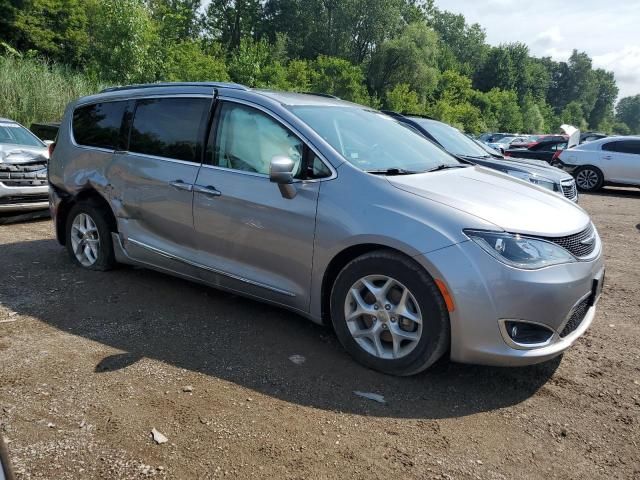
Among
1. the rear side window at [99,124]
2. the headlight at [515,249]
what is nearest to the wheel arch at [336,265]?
the headlight at [515,249]

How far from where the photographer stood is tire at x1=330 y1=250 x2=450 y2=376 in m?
3.20

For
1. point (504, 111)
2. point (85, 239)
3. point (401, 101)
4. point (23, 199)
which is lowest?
point (23, 199)

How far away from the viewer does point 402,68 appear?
52.9 metres

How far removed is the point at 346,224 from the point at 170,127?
80.2 inches

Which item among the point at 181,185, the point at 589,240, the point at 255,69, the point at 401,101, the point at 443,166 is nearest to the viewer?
the point at 589,240

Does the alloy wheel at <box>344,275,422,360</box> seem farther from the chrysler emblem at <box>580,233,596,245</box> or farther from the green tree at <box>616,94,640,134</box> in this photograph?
the green tree at <box>616,94,640,134</box>

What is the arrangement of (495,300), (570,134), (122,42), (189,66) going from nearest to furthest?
(495,300) < (570,134) < (122,42) < (189,66)

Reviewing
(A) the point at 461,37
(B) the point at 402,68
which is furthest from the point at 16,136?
(A) the point at 461,37

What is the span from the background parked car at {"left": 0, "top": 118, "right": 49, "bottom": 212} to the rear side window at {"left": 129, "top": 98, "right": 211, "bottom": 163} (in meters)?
3.91

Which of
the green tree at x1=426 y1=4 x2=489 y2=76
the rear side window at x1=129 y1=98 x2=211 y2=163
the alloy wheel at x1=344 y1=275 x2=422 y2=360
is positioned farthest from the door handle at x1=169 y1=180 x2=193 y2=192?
the green tree at x1=426 y1=4 x2=489 y2=76

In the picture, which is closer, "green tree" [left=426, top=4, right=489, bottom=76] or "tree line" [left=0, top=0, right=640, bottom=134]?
"tree line" [left=0, top=0, right=640, bottom=134]

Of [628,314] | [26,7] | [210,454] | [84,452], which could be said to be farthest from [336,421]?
[26,7]

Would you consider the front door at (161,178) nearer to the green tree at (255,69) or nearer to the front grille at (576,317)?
the front grille at (576,317)

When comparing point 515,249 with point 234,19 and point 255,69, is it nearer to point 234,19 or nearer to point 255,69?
point 255,69
